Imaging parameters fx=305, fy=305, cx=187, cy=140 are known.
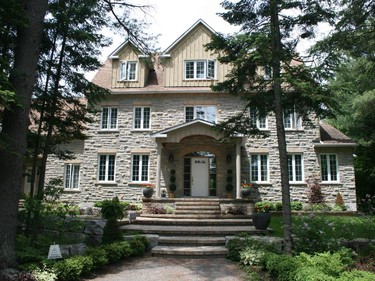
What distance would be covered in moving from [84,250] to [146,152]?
34.6 feet

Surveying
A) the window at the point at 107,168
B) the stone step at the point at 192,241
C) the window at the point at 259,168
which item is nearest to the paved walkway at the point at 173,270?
the stone step at the point at 192,241

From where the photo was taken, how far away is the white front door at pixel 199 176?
17.7 metres

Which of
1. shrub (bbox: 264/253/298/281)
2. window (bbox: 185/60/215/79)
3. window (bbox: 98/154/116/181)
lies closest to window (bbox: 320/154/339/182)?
window (bbox: 185/60/215/79)

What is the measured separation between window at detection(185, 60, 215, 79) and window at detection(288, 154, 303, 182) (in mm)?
Result: 6859

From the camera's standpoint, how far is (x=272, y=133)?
18.2 meters

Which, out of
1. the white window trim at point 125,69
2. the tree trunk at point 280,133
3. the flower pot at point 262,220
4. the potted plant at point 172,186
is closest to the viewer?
the tree trunk at point 280,133

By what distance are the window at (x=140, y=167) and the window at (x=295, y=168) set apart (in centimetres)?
842

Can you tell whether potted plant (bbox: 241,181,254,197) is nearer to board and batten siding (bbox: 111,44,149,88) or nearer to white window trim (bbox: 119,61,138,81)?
board and batten siding (bbox: 111,44,149,88)

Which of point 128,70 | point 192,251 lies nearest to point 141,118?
point 128,70

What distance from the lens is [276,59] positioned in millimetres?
8047

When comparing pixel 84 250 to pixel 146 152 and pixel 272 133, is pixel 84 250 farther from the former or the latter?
pixel 272 133

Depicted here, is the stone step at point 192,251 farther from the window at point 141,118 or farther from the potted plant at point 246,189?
the window at point 141,118

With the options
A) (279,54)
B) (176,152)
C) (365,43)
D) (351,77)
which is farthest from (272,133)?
(279,54)

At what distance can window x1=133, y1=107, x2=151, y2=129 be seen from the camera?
61.6 feet
